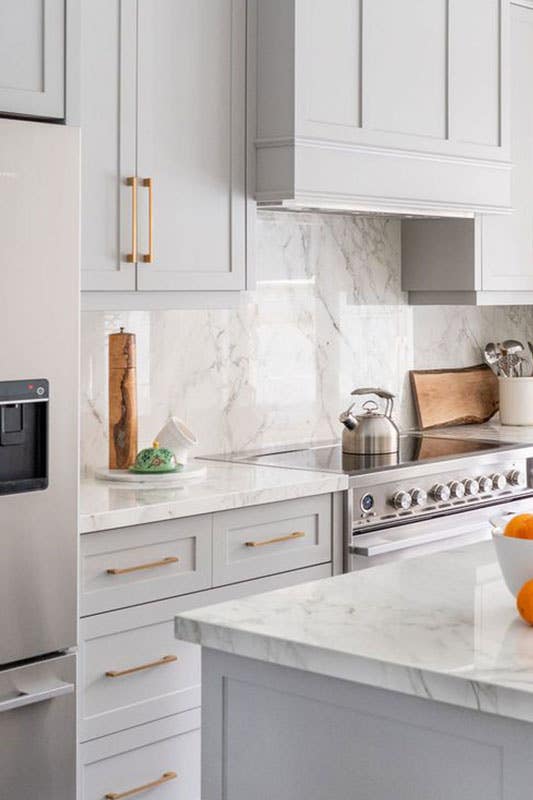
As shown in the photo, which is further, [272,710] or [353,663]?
[272,710]

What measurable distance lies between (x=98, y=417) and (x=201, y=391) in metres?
0.42

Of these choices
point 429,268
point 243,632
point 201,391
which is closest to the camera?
point 243,632

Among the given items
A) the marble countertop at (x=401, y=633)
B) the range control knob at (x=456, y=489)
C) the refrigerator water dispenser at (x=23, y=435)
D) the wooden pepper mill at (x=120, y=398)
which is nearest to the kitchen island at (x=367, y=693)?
the marble countertop at (x=401, y=633)

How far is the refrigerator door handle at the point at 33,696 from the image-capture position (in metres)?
2.47

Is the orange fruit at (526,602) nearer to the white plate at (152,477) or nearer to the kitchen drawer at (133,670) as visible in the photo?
the kitchen drawer at (133,670)

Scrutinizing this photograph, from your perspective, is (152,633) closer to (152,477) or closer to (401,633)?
(152,477)

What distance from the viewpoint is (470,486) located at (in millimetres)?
3857

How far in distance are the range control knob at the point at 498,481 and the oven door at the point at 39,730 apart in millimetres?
1785

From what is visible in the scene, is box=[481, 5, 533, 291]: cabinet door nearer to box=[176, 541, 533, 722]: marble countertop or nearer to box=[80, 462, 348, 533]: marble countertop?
box=[80, 462, 348, 533]: marble countertop

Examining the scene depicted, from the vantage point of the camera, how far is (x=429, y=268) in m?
4.50

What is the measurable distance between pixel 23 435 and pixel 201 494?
0.68 metres

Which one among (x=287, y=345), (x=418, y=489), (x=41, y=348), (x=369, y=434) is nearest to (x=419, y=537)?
(x=418, y=489)

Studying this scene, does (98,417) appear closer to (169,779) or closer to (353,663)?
(169,779)

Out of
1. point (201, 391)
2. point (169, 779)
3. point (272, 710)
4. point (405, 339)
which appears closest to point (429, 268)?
point (405, 339)
